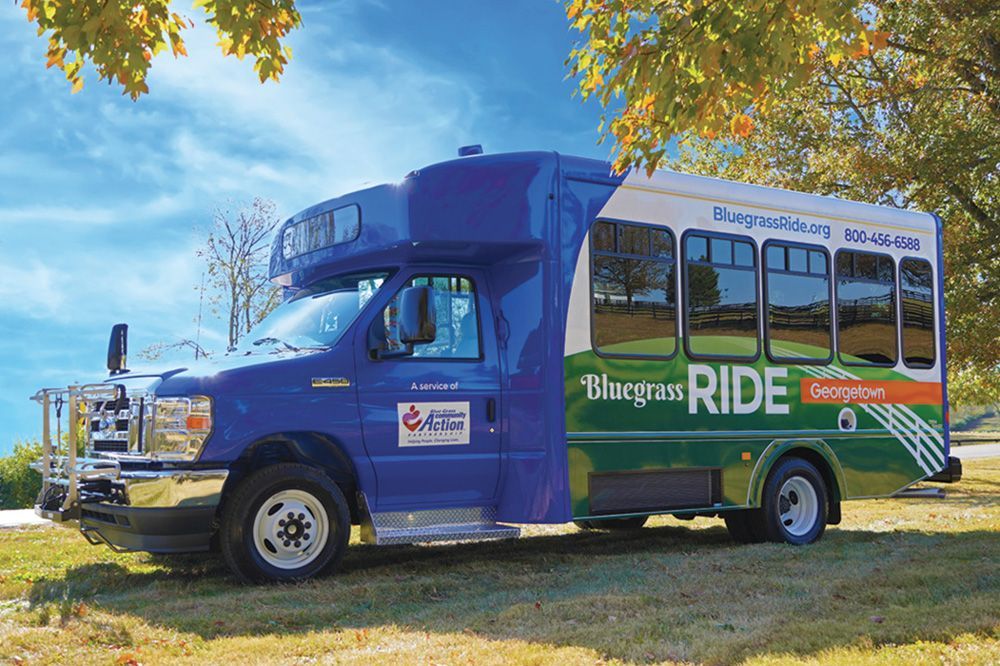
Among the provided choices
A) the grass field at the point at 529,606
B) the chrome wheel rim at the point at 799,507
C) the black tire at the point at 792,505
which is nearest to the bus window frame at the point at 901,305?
the black tire at the point at 792,505

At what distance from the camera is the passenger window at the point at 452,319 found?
852 cm

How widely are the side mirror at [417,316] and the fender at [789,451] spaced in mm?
3948

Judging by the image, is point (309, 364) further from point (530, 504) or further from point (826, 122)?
point (826, 122)

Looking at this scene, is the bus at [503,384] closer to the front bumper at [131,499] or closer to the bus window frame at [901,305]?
the front bumper at [131,499]

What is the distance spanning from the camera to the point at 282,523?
7805mm

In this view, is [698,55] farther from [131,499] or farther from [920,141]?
[920,141]

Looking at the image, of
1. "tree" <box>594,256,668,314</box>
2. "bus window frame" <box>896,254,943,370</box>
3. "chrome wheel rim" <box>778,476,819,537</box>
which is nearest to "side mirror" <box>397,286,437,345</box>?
"tree" <box>594,256,668,314</box>

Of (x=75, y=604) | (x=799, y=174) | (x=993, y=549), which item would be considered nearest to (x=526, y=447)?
(x=75, y=604)

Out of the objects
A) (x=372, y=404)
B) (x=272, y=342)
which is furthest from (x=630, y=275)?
(x=272, y=342)

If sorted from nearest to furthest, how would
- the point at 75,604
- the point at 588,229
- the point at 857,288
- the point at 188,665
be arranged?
the point at 188,665 → the point at 75,604 → the point at 588,229 → the point at 857,288

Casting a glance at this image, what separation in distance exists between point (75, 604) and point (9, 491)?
10.7 meters

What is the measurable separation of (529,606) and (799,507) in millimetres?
4848

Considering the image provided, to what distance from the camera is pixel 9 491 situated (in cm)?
1656

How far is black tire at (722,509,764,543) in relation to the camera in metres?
10.4
